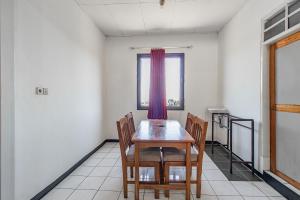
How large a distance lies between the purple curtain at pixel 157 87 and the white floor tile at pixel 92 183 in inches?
81.0

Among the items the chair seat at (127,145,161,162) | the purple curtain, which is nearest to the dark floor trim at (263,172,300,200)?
the chair seat at (127,145,161,162)

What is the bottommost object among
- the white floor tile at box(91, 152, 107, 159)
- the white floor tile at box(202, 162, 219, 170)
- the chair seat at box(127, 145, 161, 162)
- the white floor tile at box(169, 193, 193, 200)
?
the white floor tile at box(169, 193, 193, 200)

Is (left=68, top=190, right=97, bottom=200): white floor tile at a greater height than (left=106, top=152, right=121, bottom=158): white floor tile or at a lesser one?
lesser

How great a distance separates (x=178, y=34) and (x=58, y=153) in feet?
11.6

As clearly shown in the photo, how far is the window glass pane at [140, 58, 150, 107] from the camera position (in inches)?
175

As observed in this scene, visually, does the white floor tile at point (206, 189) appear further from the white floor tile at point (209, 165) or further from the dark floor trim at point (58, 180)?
the dark floor trim at point (58, 180)

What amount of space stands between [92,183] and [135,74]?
8.87 ft

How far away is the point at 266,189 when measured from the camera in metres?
2.22

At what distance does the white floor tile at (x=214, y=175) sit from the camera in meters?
2.51

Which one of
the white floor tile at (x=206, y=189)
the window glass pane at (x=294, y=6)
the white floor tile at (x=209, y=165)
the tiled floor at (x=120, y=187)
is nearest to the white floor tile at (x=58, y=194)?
the tiled floor at (x=120, y=187)

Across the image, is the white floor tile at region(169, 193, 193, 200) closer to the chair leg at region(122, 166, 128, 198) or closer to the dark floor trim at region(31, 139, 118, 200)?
the chair leg at region(122, 166, 128, 198)

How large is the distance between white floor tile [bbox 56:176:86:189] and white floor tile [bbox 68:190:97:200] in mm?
159

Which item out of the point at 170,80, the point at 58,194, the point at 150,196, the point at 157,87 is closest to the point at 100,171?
the point at 58,194

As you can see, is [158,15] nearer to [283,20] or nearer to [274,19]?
[274,19]
